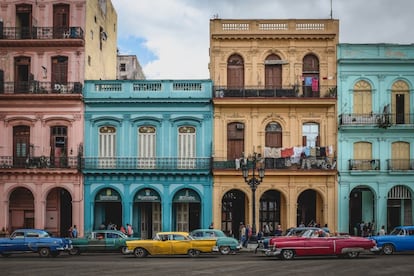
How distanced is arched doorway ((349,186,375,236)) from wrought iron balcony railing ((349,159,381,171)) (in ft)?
4.87

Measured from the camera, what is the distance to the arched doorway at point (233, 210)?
39.1 meters

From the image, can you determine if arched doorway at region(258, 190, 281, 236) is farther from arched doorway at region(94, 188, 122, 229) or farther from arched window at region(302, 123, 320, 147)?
arched doorway at region(94, 188, 122, 229)

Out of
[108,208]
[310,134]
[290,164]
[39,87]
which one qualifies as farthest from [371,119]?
[39,87]

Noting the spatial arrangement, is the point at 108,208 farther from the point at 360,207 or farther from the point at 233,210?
the point at 360,207

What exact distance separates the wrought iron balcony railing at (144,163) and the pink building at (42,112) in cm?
99

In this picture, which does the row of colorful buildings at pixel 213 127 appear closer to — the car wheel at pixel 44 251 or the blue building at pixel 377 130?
the blue building at pixel 377 130

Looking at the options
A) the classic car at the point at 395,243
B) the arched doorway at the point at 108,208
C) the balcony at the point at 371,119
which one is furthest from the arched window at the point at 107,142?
the classic car at the point at 395,243

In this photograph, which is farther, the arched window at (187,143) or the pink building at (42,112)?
the arched window at (187,143)

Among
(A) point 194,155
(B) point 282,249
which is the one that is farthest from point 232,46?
(B) point 282,249

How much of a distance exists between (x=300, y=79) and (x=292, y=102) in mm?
1786

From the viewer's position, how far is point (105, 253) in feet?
103

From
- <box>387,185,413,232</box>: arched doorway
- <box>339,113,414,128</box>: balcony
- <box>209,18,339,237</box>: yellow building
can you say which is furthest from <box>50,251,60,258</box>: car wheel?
<box>387,185,413,232</box>: arched doorway

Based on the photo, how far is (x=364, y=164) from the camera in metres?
37.6

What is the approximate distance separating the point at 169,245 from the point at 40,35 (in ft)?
56.4
